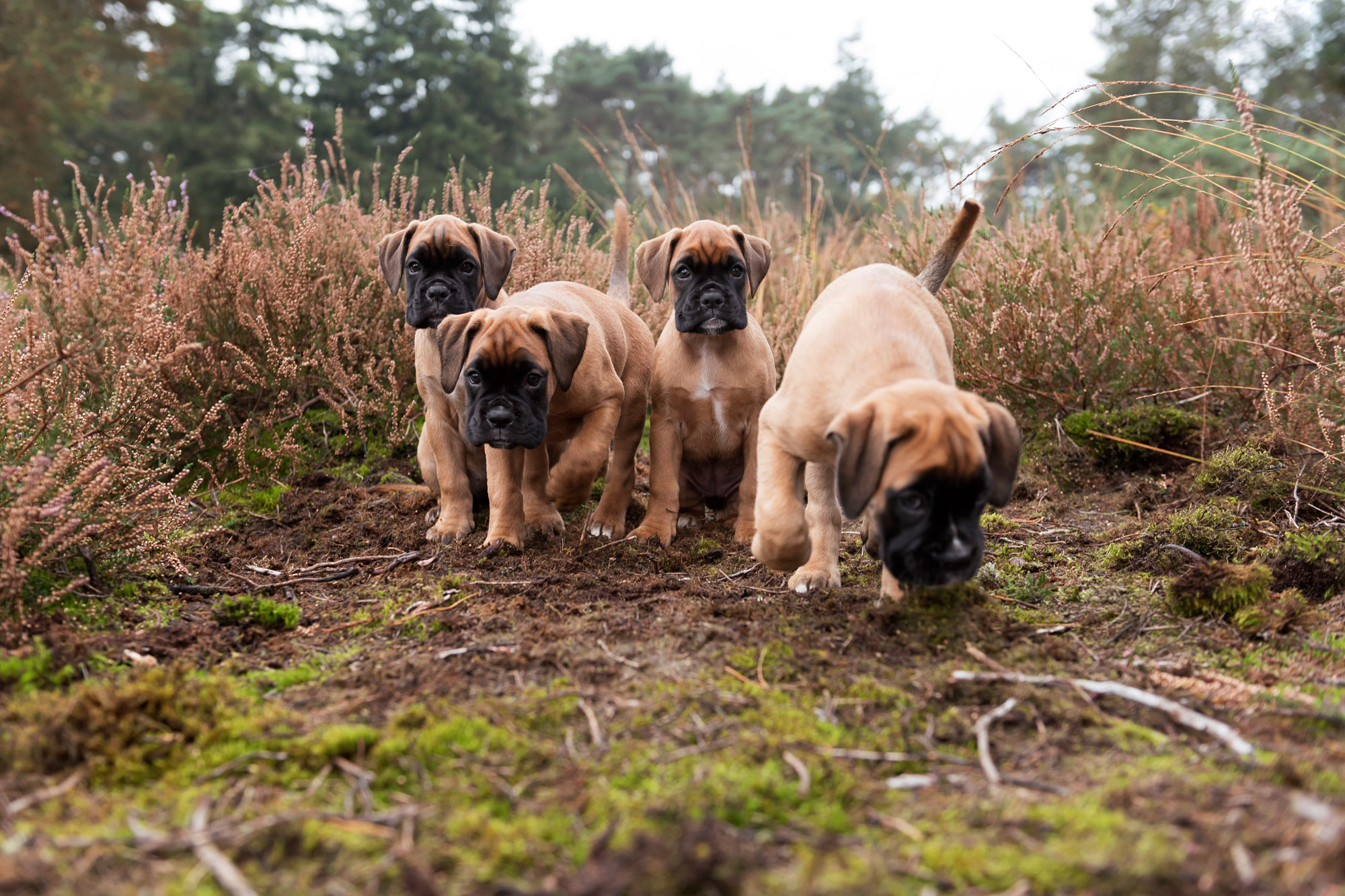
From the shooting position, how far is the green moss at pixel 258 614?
376cm

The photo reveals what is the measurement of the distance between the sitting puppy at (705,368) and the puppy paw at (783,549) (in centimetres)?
134

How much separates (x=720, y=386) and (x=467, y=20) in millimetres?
32127

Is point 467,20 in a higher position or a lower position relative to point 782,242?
higher

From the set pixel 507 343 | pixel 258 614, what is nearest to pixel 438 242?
pixel 507 343

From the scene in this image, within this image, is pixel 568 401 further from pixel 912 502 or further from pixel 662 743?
pixel 662 743

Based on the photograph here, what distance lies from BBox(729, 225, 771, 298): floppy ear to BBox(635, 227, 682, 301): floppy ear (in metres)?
0.36

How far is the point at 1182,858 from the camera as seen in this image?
6.34ft

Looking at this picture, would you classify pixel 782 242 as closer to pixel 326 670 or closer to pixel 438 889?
pixel 326 670

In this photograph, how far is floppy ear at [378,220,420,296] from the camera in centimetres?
562

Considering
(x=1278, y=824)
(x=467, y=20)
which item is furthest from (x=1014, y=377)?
(x=467, y=20)

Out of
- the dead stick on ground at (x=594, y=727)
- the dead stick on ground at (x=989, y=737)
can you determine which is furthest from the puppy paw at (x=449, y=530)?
the dead stick on ground at (x=989, y=737)

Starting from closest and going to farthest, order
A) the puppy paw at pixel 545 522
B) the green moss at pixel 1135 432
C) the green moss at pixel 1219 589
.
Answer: the green moss at pixel 1219 589, the puppy paw at pixel 545 522, the green moss at pixel 1135 432

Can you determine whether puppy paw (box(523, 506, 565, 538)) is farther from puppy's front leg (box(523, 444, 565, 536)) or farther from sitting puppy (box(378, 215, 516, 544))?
sitting puppy (box(378, 215, 516, 544))

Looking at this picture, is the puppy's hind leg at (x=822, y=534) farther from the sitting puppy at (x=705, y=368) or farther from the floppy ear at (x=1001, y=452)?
the floppy ear at (x=1001, y=452)
